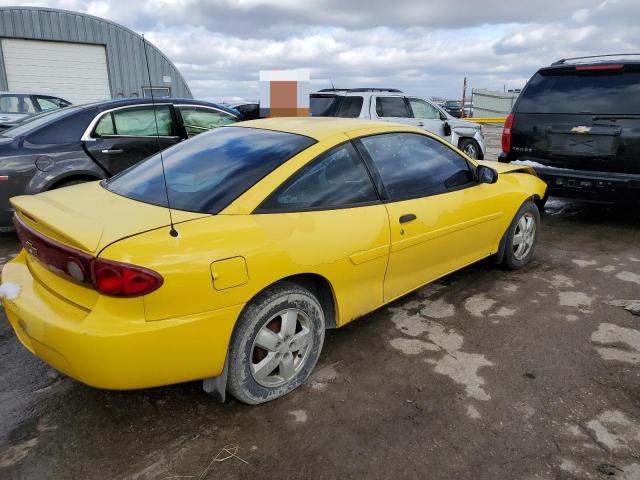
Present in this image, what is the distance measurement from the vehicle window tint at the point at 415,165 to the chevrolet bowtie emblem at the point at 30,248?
6.41ft

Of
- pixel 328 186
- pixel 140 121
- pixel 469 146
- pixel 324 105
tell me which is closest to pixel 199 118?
pixel 140 121

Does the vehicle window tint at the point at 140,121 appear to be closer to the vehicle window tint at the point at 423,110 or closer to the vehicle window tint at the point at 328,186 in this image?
the vehicle window tint at the point at 328,186

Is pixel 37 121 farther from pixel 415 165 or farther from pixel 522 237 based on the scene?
pixel 522 237

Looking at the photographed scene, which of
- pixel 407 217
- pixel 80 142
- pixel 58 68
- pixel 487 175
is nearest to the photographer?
pixel 407 217

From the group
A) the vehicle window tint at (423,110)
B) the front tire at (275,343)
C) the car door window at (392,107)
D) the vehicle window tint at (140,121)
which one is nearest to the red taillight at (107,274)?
the front tire at (275,343)

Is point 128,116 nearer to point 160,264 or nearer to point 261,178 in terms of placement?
point 261,178

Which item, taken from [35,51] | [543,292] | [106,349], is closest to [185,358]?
[106,349]

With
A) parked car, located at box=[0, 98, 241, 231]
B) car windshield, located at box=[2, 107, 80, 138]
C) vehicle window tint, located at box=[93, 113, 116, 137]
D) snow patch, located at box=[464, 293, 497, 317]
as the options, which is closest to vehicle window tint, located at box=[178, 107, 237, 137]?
parked car, located at box=[0, 98, 241, 231]

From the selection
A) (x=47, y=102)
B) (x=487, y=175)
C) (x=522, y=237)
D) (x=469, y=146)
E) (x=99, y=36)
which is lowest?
(x=522, y=237)

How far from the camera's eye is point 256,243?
231cm

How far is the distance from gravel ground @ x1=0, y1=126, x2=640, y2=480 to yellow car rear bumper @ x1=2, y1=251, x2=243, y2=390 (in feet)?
1.18

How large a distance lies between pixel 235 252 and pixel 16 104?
11.7 metres

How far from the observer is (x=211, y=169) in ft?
9.08

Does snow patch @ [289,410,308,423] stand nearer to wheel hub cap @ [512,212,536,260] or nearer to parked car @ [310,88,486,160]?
wheel hub cap @ [512,212,536,260]
